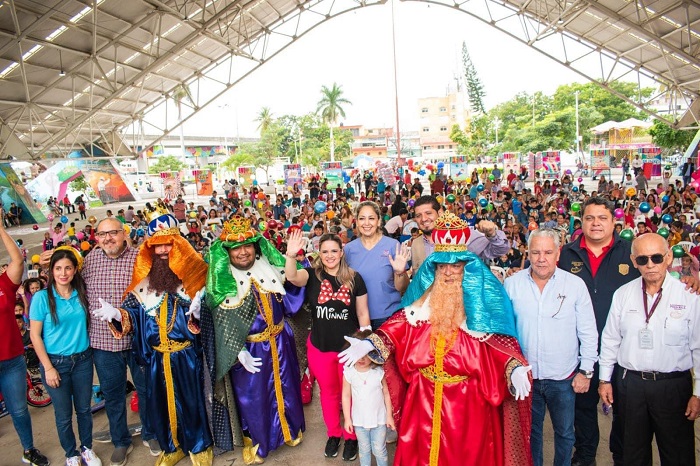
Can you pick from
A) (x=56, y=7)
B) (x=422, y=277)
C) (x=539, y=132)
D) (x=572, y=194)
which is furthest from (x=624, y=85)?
(x=422, y=277)

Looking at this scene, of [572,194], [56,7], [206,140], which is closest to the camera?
[56,7]

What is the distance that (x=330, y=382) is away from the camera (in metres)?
3.52

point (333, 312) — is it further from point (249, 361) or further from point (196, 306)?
point (196, 306)

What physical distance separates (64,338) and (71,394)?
0.48 metres

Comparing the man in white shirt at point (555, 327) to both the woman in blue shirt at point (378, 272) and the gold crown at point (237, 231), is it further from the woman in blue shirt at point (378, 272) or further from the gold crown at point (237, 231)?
the gold crown at point (237, 231)

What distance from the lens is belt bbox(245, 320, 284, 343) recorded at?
3.52m

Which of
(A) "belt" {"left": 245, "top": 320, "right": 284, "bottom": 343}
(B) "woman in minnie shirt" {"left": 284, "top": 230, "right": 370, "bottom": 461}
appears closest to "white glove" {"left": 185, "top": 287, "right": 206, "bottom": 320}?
(A) "belt" {"left": 245, "top": 320, "right": 284, "bottom": 343}

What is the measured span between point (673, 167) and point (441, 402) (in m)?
34.4

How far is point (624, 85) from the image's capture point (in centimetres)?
4256

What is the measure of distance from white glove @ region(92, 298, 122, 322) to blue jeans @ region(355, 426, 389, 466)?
1.91 m

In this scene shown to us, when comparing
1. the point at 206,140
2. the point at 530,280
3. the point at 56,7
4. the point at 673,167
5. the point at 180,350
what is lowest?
the point at 180,350

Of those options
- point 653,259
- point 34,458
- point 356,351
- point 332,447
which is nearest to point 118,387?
point 34,458

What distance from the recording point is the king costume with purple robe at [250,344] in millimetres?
3439

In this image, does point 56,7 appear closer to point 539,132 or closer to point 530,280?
point 530,280
